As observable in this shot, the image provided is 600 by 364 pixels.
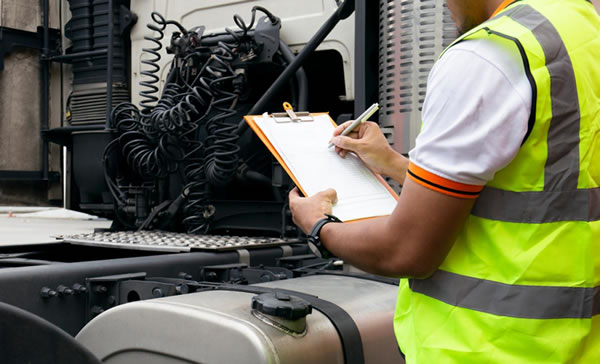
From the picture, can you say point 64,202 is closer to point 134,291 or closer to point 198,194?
point 198,194

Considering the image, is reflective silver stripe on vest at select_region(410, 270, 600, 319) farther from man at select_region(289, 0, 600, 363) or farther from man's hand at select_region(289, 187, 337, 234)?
man's hand at select_region(289, 187, 337, 234)

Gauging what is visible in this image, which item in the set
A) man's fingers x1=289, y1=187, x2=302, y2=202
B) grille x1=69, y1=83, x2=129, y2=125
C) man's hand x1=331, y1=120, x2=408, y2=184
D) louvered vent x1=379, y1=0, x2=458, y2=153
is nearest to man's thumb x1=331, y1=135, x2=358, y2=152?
man's hand x1=331, y1=120, x2=408, y2=184

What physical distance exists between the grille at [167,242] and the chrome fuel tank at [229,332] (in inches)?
24.1

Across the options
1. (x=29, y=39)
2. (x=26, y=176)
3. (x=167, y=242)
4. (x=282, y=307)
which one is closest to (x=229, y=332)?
(x=282, y=307)

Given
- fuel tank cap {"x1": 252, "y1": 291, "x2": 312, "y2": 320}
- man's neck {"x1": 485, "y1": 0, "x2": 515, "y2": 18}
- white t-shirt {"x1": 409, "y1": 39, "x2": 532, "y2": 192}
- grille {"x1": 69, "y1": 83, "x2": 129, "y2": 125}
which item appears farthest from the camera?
grille {"x1": 69, "y1": 83, "x2": 129, "y2": 125}

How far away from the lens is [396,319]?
1049mm

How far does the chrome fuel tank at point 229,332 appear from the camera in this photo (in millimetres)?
1155

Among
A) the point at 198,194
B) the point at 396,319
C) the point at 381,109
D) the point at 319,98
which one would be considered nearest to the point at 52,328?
the point at 396,319

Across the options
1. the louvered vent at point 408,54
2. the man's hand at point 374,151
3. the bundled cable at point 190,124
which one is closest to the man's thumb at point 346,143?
the man's hand at point 374,151

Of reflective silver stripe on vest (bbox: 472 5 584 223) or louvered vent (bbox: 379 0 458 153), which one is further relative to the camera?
louvered vent (bbox: 379 0 458 153)

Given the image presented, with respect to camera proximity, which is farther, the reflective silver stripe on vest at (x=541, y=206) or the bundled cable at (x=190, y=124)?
the bundled cable at (x=190, y=124)

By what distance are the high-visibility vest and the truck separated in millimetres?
417

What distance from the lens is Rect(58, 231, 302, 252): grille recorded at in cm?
206

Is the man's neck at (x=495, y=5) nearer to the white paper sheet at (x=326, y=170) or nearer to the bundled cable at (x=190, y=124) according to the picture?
the white paper sheet at (x=326, y=170)
